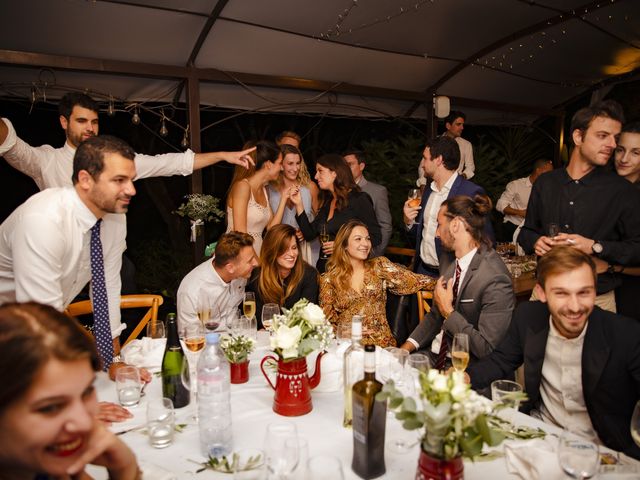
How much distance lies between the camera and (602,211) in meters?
2.65

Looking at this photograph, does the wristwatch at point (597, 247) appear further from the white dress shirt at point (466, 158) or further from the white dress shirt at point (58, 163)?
the white dress shirt at point (466, 158)

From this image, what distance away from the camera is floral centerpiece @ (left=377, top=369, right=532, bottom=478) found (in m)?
0.96

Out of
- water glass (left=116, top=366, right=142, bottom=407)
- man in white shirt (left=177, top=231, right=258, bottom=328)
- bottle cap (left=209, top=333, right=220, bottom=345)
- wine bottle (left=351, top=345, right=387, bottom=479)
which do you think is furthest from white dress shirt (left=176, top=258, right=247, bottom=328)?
wine bottle (left=351, top=345, right=387, bottom=479)

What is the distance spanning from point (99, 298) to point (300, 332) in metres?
1.21

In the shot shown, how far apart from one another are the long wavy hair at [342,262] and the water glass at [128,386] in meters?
1.60

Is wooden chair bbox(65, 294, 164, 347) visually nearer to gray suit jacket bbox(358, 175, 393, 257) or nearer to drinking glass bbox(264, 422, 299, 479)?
drinking glass bbox(264, 422, 299, 479)


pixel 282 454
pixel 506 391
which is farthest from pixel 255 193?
pixel 282 454

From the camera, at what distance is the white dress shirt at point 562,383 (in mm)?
1780

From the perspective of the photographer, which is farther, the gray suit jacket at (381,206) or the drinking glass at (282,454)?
the gray suit jacket at (381,206)

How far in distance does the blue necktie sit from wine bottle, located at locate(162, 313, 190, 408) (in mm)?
580

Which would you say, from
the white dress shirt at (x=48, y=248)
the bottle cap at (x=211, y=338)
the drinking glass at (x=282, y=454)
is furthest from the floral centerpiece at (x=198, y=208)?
the drinking glass at (x=282, y=454)

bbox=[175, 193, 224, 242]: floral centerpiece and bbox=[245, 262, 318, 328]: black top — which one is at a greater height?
bbox=[175, 193, 224, 242]: floral centerpiece

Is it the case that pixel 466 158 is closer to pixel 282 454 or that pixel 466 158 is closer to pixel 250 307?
pixel 250 307

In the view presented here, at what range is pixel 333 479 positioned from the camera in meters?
1.06
